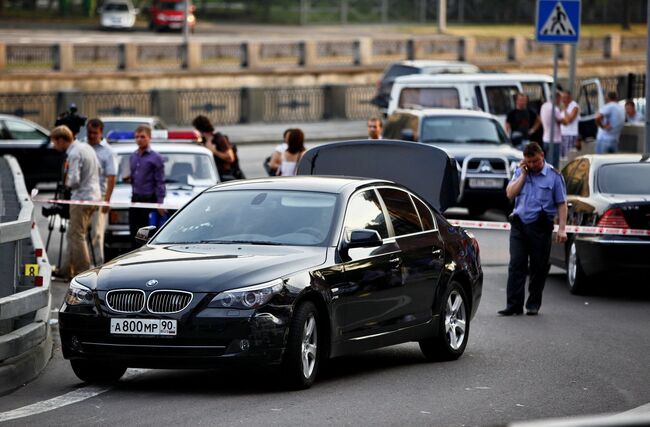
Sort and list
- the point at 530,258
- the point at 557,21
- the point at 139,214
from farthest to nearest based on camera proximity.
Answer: the point at 557,21 → the point at 139,214 → the point at 530,258

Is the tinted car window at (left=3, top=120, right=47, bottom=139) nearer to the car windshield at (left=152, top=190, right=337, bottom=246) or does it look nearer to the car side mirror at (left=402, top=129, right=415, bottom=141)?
the car side mirror at (left=402, top=129, right=415, bottom=141)

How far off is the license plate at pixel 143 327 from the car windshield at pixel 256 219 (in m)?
1.16

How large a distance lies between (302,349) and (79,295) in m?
1.49

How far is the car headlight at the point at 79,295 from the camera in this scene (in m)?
10.0

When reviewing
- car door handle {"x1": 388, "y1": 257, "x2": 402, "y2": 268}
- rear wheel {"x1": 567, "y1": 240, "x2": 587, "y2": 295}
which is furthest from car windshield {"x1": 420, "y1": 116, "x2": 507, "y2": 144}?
car door handle {"x1": 388, "y1": 257, "x2": 402, "y2": 268}

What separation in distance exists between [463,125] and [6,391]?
52.1 ft

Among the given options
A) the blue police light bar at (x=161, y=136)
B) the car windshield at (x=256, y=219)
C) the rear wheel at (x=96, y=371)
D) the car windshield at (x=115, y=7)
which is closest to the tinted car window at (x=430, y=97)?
the blue police light bar at (x=161, y=136)

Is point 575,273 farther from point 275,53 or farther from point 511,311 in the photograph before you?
point 275,53

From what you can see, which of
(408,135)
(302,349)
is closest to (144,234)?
(302,349)

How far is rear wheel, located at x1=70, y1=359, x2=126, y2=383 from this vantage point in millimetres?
10359

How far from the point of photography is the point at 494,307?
15625mm

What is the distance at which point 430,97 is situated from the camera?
30391mm

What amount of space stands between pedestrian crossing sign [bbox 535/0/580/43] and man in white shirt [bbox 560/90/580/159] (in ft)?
24.8

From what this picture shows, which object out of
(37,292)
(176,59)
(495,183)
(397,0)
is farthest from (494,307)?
(397,0)
